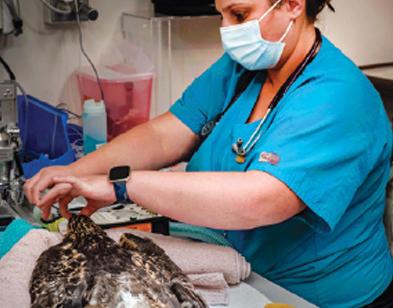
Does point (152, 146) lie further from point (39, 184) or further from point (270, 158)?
point (270, 158)

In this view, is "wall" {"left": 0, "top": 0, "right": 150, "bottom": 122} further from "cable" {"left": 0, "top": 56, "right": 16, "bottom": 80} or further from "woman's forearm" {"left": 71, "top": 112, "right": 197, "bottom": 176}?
"woman's forearm" {"left": 71, "top": 112, "right": 197, "bottom": 176}

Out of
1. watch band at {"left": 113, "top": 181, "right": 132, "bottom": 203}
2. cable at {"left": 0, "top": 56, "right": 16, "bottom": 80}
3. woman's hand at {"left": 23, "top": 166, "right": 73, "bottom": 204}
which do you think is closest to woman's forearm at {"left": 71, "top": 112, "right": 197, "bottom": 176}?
woman's hand at {"left": 23, "top": 166, "right": 73, "bottom": 204}

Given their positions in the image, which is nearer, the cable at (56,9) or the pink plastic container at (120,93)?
the cable at (56,9)

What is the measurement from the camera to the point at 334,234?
126 cm

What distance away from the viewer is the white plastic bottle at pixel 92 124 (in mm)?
2064

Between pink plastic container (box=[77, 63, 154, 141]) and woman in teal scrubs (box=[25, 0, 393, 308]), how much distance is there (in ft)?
2.36

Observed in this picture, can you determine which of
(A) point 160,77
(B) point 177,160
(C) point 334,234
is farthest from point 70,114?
(C) point 334,234

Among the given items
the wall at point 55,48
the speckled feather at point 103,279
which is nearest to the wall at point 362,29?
the wall at point 55,48

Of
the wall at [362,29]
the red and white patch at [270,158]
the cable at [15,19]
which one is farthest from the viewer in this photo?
the wall at [362,29]

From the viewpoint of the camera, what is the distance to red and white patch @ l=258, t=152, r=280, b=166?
111cm

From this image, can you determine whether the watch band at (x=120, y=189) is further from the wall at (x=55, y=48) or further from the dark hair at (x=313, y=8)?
the wall at (x=55, y=48)

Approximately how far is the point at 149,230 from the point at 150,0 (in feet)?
5.02

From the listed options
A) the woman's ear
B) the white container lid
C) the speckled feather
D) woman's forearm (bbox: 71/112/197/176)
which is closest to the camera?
the speckled feather

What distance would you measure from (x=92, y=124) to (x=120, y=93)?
25 centimetres
